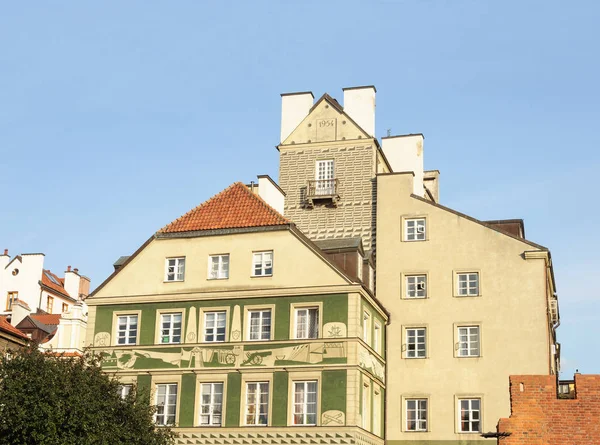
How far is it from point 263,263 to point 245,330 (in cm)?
314

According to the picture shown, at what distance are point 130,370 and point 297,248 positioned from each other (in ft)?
30.1

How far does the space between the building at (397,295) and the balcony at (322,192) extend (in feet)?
0.38

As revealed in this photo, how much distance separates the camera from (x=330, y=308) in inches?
1612

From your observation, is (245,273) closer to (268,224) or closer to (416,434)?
(268,224)

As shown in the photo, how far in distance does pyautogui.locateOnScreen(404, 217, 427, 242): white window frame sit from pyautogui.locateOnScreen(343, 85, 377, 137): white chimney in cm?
531

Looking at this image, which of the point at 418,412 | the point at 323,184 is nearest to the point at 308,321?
the point at 418,412

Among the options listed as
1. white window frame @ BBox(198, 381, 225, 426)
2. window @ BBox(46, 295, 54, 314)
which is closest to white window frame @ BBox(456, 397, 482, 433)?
white window frame @ BBox(198, 381, 225, 426)

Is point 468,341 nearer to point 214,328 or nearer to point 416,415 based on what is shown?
point 416,415

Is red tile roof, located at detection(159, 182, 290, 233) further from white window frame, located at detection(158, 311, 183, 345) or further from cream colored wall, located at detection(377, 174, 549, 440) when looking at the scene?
cream colored wall, located at detection(377, 174, 549, 440)

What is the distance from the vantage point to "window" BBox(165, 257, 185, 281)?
4412 cm

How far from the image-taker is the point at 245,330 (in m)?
41.8

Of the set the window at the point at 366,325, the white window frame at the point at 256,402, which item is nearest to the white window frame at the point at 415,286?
the window at the point at 366,325

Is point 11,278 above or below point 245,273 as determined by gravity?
above

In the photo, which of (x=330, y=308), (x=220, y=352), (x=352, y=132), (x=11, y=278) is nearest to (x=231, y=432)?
(x=220, y=352)
